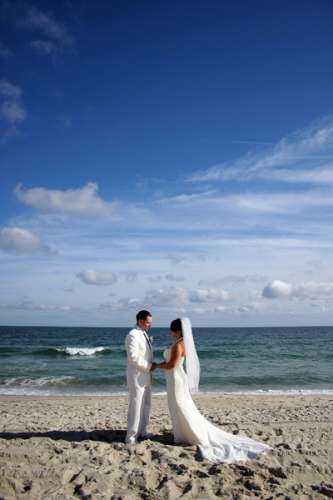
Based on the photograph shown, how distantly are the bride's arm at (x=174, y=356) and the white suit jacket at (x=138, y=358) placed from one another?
0.73ft

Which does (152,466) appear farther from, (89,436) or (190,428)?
(89,436)

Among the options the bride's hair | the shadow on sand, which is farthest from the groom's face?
the shadow on sand

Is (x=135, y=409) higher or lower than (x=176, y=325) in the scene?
lower

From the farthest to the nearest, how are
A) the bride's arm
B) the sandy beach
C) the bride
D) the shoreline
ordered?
the shoreline
the bride's arm
the bride
the sandy beach

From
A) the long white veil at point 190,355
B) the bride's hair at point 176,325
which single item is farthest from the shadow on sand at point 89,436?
the bride's hair at point 176,325

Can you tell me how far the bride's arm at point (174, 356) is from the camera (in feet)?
20.6

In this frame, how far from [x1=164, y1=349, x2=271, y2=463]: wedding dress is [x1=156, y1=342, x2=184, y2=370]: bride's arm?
0.07m

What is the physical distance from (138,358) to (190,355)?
0.81 m

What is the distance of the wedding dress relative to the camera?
19.8 ft

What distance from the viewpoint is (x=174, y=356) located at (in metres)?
6.29

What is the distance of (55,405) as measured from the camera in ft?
41.8

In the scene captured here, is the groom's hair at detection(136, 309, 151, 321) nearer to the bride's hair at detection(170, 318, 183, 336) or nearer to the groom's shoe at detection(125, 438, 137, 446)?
the bride's hair at detection(170, 318, 183, 336)

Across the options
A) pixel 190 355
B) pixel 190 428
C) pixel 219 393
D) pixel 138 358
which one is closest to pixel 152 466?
pixel 190 428

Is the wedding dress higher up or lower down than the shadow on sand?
higher up
